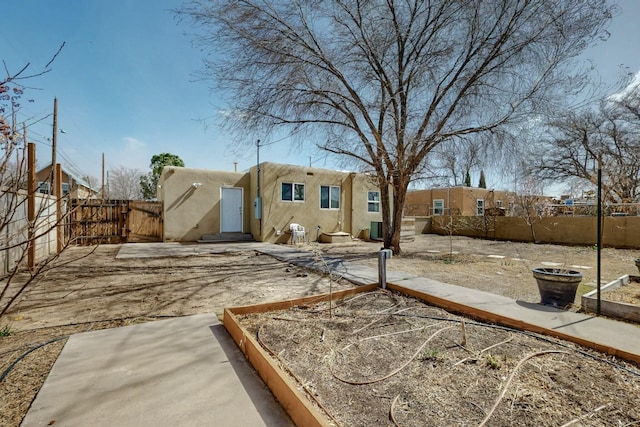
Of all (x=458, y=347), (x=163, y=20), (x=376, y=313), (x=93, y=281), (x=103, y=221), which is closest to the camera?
(x=458, y=347)

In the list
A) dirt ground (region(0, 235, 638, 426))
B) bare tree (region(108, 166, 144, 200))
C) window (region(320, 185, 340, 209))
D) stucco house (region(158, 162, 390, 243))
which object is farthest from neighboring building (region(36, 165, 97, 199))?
bare tree (region(108, 166, 144, 200))

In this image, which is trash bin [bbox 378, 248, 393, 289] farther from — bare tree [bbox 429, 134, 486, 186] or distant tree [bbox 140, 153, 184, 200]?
distant tree [bbox 140, 153, 184, 200]

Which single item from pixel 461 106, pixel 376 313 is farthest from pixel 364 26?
pixel 376 313

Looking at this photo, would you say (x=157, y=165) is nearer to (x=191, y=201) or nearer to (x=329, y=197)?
(x=191, y=201)

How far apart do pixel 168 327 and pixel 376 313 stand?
2.37 metres

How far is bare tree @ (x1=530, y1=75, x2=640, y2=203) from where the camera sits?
14.2m

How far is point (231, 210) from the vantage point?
40.8 feet

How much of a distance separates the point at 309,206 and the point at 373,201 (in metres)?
3.72

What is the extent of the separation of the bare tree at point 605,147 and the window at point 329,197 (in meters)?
9.20

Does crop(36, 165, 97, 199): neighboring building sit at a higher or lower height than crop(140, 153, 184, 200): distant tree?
lower

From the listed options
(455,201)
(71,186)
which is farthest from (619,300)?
(455,201)

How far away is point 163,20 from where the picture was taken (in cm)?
661

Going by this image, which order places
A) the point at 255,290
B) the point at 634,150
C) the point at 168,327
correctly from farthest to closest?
the point at 634,150 → the point at 255,290 → the point at 168,327

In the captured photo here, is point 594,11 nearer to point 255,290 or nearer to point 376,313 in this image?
point 376,313
